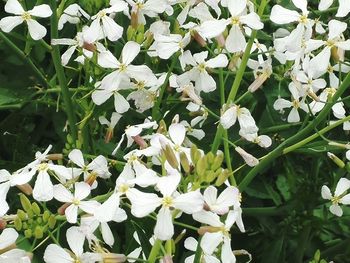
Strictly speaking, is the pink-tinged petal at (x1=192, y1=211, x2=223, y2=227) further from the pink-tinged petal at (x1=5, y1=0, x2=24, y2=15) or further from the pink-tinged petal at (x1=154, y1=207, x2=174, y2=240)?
the pink-tinged petal at (x1=5, y1=0, x2=24, y2=15)

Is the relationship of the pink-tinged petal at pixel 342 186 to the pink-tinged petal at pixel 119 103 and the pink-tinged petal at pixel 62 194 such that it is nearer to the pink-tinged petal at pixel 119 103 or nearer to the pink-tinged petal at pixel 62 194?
the pink-tinged petal at pixel 119 103

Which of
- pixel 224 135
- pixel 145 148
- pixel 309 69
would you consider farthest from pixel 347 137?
pixel 145 148

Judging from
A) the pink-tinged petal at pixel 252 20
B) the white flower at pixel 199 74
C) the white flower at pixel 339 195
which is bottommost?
the white flower at pixel 339 195

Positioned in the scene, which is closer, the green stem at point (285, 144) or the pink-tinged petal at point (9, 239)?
the pink-tinged petal at point (9, 239)

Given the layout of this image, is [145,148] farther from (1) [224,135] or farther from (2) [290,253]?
(2) [290,253]

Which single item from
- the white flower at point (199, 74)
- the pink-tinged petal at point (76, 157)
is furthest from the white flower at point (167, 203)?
the white flower at point (199, 74)

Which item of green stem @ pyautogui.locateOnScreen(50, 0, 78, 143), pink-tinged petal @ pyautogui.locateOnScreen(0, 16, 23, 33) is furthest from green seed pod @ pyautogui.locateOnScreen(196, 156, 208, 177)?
pink-tinged petal @ pyautogui.locateOnScreen(0, 16, 23, 33)

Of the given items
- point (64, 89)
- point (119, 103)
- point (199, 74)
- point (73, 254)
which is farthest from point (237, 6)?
point (73, 254)
